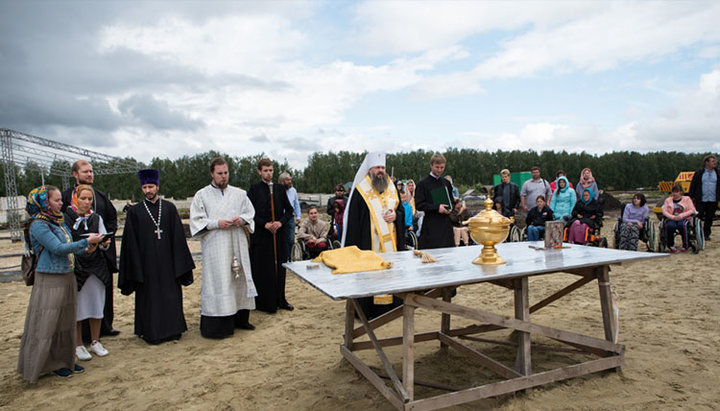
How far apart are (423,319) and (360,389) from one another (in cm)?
203

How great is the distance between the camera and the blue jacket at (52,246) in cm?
372

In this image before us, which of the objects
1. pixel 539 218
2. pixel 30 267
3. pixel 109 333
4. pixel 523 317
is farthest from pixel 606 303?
pixel 539 218

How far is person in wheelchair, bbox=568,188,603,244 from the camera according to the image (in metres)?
8.79

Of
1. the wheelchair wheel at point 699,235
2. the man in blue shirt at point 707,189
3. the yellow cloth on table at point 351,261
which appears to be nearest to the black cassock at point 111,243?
the yellow cloth on table at point 351,261

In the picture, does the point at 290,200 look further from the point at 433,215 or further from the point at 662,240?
the point at 662,240

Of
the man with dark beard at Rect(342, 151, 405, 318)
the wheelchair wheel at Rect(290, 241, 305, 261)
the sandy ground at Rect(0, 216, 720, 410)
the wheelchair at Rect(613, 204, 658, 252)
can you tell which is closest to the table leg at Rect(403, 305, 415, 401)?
the sandy ground at Rect(0, 216, 720, 410)

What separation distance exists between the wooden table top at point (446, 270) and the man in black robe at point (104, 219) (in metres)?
2.29

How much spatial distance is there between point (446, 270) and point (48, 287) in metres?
3.22

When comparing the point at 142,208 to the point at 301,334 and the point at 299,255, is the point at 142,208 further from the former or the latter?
the point at 299,255

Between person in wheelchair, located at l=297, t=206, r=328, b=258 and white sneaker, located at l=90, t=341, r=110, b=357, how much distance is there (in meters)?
4.68

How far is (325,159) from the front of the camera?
59.4 metres

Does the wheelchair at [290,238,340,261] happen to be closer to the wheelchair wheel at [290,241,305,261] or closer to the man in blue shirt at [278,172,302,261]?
the wheelchair wheel at [290,241,305,261]

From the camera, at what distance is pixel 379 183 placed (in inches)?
212

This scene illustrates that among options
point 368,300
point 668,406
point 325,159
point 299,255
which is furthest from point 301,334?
point 325,159
